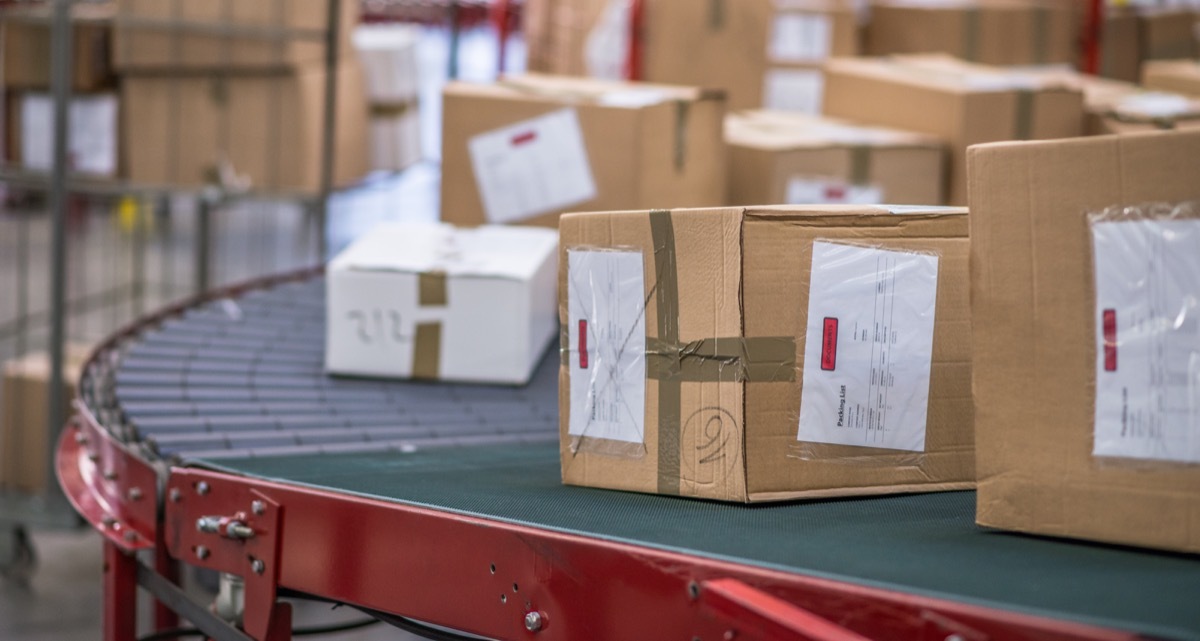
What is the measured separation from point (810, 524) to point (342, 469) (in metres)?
0.58

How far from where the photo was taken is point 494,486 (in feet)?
4.69

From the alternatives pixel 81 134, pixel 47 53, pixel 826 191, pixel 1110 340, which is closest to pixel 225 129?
pixel 81 134

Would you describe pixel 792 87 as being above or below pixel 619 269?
above

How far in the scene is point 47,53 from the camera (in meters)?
4.26

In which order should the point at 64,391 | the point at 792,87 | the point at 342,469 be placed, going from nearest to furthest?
the point at 342,469
the point at 64,391
the point at 792,87

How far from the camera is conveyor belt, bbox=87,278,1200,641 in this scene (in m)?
1.04

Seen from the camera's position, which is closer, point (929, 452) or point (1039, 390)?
point (1039, 390)

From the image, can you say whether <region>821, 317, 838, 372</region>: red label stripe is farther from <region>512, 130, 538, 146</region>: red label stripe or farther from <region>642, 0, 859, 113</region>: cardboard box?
<region>642, 0, 859, 113</region>: cardboard box

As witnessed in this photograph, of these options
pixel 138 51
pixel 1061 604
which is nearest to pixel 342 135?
pixel 138 51

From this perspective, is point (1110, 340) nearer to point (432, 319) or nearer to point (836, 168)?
point (432, 319)

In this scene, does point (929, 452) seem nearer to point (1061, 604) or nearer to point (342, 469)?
point (1061, 604)

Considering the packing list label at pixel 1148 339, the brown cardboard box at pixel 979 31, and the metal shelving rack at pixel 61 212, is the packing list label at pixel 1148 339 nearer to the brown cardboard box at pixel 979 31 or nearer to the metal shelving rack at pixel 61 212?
the metal shelving rack at pixel 61 212

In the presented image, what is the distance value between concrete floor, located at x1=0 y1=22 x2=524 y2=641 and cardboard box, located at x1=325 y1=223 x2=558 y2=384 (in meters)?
1.09

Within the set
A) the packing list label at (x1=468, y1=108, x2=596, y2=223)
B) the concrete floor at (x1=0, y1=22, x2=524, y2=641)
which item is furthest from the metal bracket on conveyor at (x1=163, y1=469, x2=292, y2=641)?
the concrete floor at (x1=0, y1=22, x2=524, y2=641)
